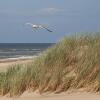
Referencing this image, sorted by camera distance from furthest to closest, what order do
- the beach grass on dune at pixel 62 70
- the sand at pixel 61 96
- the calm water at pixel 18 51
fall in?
1. the calm water at pixel 18 51
2. the beach grass on dune at pixel 62 70
3. the sand at pixel 61 96

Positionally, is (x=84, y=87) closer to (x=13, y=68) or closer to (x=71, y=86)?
(x=71, y=86)

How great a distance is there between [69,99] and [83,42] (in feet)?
6.55

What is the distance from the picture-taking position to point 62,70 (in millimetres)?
10172

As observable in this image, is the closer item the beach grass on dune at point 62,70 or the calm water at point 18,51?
the beach grass on dune at point 62,70

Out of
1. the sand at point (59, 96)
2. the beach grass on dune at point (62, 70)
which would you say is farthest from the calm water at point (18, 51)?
the sand at point (59, 96)

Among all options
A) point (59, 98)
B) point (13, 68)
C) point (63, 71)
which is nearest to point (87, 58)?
point (63, 71)

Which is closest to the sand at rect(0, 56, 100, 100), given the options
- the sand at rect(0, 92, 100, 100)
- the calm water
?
the sand at rect(0, 92, 100, 100)

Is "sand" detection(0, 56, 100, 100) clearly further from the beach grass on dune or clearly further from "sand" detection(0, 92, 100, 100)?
the beach grass on dune

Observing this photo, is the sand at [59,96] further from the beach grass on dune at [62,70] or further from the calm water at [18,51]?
the calm water at [18,51]

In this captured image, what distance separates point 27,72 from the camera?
1034 cm

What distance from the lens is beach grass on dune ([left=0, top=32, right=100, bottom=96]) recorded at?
9.85 metres

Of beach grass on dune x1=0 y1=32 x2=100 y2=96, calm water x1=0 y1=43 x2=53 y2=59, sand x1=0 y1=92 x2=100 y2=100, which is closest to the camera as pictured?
sand x1=0 y1=92 x2=100 y2=100

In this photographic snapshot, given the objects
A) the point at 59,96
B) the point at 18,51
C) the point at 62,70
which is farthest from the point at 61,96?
the point at 18,51

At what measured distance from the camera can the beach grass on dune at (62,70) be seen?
32.3 ft
